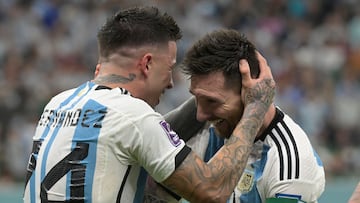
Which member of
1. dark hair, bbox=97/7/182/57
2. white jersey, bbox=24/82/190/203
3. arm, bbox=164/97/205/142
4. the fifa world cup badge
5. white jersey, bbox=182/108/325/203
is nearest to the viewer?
white jersey, bbox=24/82/190/203

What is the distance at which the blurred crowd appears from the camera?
11086 mm

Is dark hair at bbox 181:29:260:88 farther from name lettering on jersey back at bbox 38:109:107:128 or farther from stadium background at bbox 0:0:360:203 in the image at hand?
stadium background at bbox 0:0:360:203

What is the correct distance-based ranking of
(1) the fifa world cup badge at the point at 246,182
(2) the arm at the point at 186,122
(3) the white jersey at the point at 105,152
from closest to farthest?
(3) the white jersey at the point at 105,152 < (1) the fifa world cup badge at the point at 246,182 < (2) the arm at the point at 186,122

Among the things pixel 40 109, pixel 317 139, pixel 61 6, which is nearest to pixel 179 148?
pixel 40 109

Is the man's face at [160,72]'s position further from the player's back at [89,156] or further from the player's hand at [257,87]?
the player's hand at [257,87]

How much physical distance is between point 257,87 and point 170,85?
0.39 m

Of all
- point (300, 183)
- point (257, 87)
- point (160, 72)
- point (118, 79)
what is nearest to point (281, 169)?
point (300, 183)

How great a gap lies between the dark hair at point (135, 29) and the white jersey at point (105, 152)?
22 cm

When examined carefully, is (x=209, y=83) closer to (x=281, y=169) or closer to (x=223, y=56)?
(x=223, y=56)

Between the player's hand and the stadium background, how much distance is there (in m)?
6.10

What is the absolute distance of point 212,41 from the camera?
4.30m

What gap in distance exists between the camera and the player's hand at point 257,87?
4141mm

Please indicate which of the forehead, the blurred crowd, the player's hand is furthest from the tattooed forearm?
the blurred crowd

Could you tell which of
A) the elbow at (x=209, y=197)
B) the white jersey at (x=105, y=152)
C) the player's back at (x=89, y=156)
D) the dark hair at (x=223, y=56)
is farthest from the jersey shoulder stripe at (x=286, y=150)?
the player's back at (x=89, y=156)
